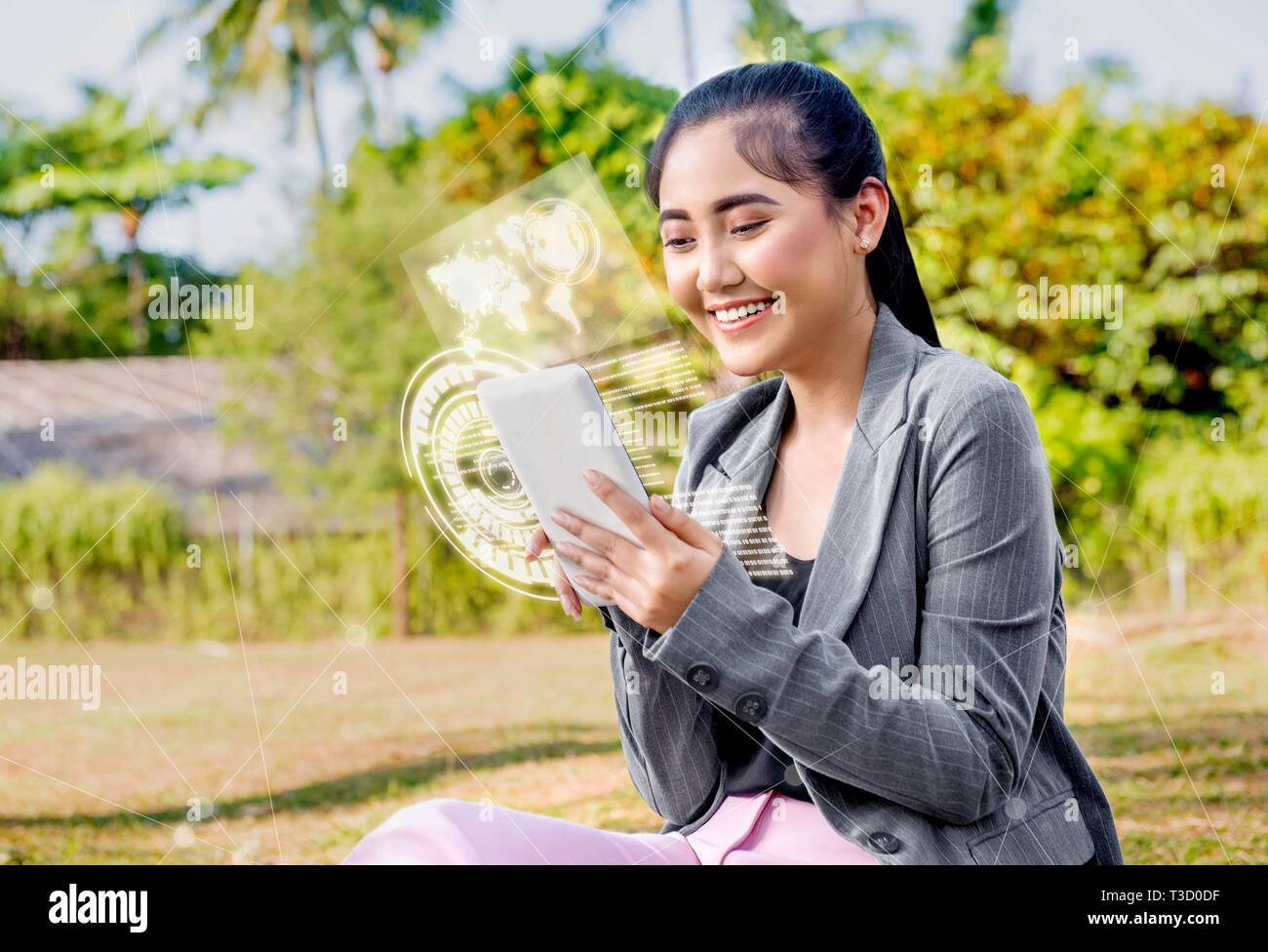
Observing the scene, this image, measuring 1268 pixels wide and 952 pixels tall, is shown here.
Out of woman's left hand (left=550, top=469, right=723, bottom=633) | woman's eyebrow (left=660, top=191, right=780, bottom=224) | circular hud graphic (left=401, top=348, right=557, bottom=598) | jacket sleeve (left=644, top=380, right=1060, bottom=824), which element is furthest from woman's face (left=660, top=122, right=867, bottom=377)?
circular hud graphic (left=401, top=348, right=557, bottom=598)

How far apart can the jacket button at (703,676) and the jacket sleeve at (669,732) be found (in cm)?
17

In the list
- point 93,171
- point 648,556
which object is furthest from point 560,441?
point 93,171

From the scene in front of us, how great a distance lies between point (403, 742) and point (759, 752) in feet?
11.9

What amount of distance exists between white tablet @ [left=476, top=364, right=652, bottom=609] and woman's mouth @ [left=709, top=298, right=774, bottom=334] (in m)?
0.25

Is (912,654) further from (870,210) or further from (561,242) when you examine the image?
(561,242)

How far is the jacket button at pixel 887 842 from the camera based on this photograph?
1176mm

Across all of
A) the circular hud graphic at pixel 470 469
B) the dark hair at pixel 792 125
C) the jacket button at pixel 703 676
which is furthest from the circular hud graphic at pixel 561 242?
the jacket button at pixel 703 676

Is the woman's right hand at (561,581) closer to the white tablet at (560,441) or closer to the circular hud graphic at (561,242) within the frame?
the white tablet at (560,441)

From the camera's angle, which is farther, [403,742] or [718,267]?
[403,742]

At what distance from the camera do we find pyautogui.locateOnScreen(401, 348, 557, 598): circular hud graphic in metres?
1.71

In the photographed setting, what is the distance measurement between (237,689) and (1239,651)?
4587 mm

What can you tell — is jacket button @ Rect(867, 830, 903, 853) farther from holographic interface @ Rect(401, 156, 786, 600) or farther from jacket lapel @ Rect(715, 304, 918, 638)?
holographic interface @ Rect(401, 156, 786, 600)

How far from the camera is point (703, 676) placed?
1103 millimetres
